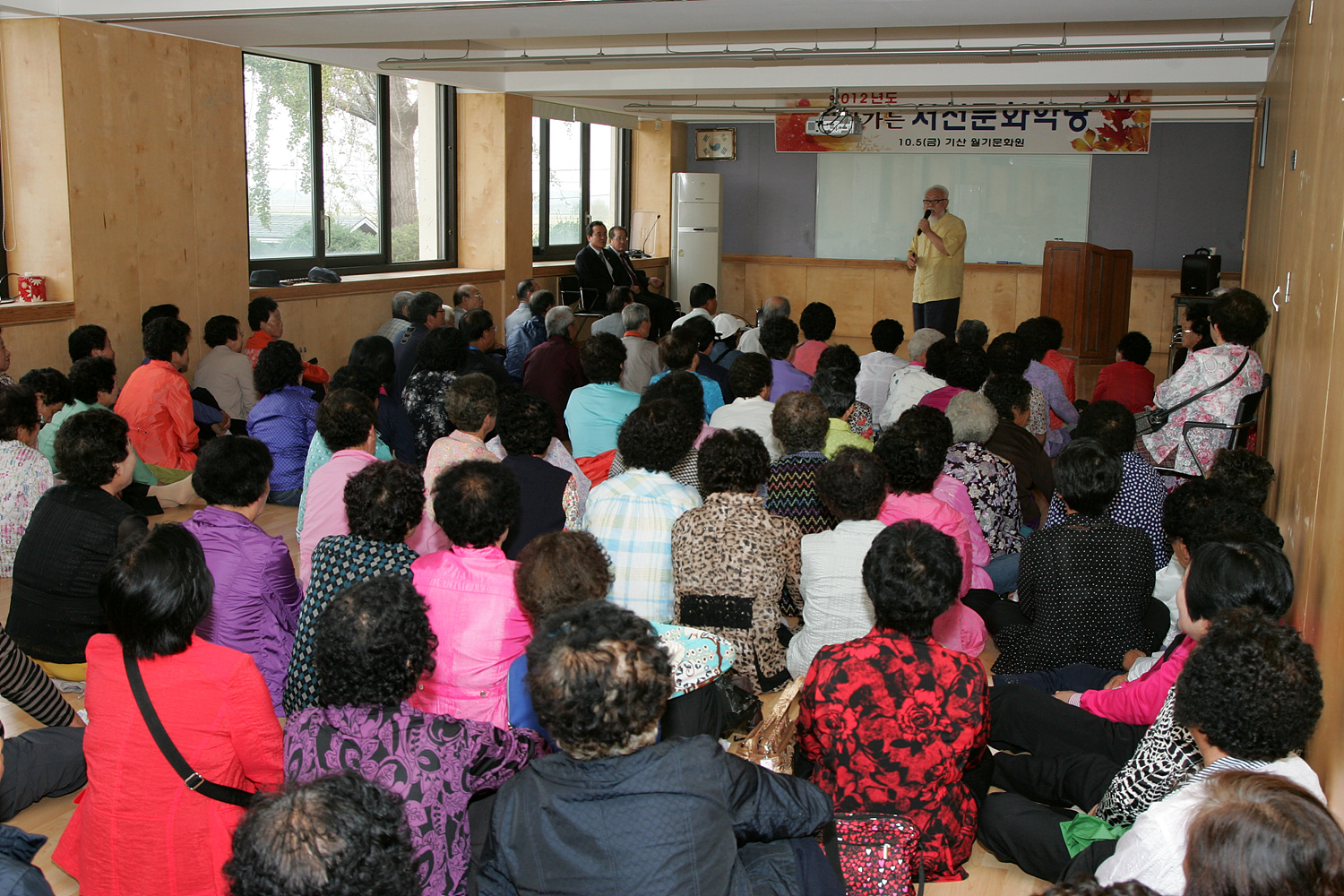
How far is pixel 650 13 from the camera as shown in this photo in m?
5.62

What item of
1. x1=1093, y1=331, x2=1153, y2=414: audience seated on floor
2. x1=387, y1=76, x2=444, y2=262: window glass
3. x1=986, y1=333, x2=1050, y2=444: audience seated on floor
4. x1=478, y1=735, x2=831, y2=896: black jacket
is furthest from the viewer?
x1=387, y1=76, x2=444, y2=262: window glass

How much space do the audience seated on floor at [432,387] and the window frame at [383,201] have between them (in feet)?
8.71

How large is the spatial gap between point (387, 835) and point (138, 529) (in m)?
2.22

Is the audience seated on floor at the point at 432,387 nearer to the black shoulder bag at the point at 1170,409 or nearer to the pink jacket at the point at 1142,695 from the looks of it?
the black shoulder bag at the point at 1170,409

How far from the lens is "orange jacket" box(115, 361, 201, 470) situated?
5.50 meters

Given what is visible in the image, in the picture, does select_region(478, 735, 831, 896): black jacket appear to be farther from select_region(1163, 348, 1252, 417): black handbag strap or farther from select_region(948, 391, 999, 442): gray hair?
select_region(1163, 348, 1252, 417): black handbag strap

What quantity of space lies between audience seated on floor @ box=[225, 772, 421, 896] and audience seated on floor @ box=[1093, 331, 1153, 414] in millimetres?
5736

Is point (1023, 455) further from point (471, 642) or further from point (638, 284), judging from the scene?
point (638, 284)

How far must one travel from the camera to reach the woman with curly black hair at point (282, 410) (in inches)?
214

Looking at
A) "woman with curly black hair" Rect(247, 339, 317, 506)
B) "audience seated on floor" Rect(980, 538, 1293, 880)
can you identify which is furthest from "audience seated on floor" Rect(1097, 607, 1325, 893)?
"woman with curly black hair" Rect(247, 339, 317, 506)

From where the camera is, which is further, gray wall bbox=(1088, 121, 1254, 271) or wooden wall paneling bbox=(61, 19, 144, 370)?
gray wall bbox=(1088, 121, 1254, 271)

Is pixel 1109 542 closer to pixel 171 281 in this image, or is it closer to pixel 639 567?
pixel 639 567

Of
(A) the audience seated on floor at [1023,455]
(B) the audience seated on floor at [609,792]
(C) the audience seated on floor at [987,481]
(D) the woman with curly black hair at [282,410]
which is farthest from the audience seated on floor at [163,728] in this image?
(D) the woman with curly black hair at [282,410]

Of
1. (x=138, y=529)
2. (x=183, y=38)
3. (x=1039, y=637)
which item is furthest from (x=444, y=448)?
(x=183, y=38)
